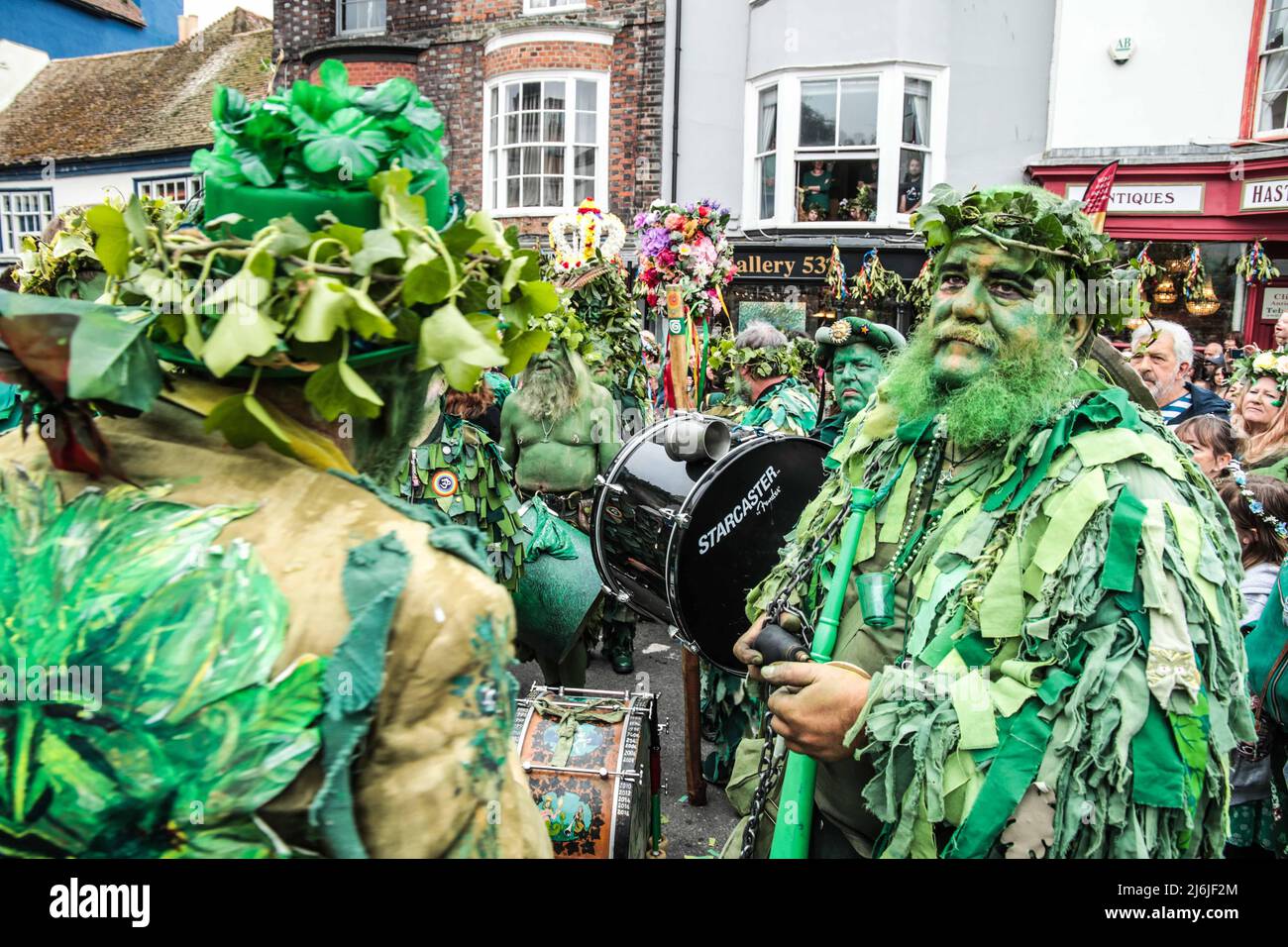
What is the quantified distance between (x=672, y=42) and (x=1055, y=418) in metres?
12.5

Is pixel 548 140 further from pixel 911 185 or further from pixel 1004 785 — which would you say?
pixel 1004 785

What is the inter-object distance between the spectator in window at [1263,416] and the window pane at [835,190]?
319 inches

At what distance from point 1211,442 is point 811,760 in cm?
310

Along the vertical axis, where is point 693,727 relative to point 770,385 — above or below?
below

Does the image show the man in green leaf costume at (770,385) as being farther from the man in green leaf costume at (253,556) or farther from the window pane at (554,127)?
the window pane at (554,127)

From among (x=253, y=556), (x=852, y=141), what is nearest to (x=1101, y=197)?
(x=253, y=556)

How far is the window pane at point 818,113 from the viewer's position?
12430mm

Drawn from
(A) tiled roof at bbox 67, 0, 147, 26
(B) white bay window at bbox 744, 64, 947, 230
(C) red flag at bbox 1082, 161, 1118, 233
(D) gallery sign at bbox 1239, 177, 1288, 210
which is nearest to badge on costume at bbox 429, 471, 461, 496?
(C) red flag at bbox 1082, 161, 1118, 233

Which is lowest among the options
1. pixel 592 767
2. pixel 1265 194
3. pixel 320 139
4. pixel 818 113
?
pixel 592 767

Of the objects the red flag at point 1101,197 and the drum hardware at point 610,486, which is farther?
the drum hardware at point 610,486

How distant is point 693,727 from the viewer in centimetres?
427

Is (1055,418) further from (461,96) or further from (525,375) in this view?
(461,96)

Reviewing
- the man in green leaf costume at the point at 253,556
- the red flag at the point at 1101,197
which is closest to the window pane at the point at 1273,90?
the red flag at the point at 1101,197

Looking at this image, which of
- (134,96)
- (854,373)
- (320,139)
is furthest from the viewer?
(134,96)
